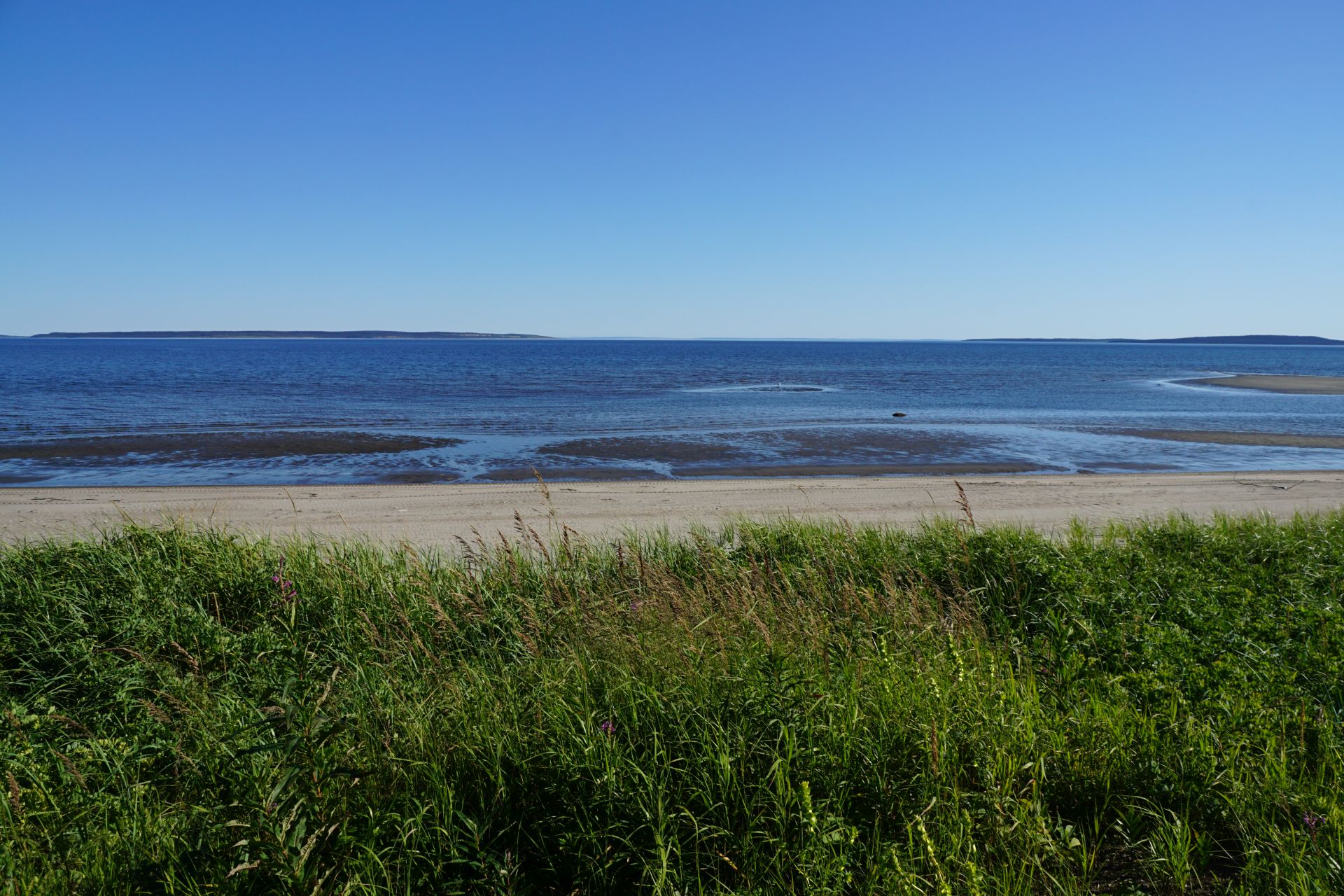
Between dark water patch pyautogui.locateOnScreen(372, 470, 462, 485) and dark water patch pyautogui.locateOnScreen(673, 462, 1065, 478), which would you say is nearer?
dark water patch pyautogui.locateOnScreen(372, 470, 462, 485)

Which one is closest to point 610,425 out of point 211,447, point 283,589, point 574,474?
point 574,474

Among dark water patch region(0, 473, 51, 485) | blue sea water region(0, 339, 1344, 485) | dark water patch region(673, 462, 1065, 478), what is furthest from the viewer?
blue sea water region(0, 339, 1344, 485)

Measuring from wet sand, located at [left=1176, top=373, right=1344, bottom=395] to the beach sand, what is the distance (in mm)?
50518

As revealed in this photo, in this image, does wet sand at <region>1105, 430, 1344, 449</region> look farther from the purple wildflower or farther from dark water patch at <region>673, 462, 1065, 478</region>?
the purple wildflower

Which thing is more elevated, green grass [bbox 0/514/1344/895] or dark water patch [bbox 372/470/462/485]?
green grass [bbox 0/514/1344/895]

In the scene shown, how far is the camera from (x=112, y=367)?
84.2m

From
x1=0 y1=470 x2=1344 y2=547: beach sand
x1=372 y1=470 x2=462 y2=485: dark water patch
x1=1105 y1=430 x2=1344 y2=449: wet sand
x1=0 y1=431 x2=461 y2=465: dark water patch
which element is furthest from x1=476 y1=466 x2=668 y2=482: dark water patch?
x1=1105 y1=430 x2=1344 y2=449: wet sand

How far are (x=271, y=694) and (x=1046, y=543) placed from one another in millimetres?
6622

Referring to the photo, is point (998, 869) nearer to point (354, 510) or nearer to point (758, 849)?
point (758, 849)

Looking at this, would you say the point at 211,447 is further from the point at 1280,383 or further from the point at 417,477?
the point at 1280,383

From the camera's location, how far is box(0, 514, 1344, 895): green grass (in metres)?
3.41

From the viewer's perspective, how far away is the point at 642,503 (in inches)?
635

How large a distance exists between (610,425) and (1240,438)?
77.3ft

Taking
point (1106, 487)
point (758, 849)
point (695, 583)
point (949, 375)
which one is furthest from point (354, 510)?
point (949, 375)
